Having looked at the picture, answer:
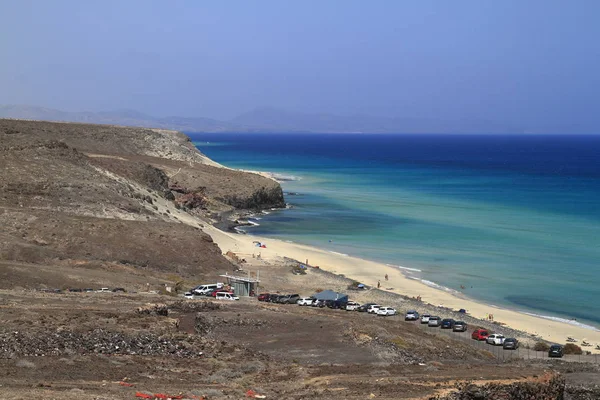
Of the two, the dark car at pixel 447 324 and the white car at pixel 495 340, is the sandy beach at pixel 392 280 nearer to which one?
the white car at pixel 495 340

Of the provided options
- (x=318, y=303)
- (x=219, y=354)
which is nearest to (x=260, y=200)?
(x=318, y=303)

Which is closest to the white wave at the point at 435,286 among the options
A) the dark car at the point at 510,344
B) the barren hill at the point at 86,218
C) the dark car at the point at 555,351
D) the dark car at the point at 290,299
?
the dark car at the point at 290,299

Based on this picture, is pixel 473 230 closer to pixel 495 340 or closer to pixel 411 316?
pixel 411 316

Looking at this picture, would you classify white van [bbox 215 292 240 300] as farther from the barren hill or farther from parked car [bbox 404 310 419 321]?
parked car [bbox 404 310 419 321]

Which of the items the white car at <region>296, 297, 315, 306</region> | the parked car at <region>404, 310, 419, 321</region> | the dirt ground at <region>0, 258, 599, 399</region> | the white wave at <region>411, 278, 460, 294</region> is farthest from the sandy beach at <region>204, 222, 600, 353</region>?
the dirt ground at <region>0, 258, 599, 399</region>

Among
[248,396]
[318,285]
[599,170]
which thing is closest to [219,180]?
[318,285]

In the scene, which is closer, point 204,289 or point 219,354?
point 219,354

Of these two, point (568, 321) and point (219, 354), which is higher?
point (219, 354)
